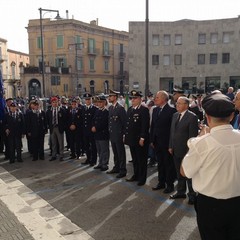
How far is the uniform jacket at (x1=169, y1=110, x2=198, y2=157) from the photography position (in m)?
5.58

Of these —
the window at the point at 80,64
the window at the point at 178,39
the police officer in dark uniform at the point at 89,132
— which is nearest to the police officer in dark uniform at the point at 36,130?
the police officer in dark uniform at the point at 89,132

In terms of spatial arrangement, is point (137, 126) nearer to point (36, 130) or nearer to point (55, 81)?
point (36, 130)

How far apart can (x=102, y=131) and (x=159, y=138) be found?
2.20 m

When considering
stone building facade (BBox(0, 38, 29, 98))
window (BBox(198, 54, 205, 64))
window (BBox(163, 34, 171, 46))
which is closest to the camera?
window (BBox(163, 34, 171, 46))

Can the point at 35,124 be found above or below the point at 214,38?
below

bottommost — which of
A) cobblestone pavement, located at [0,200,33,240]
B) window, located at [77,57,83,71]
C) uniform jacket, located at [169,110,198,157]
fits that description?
cobblestone pavement, located at [0,200,33,240]

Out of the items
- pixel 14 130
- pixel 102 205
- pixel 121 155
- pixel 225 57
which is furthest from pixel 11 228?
pixel 225 57

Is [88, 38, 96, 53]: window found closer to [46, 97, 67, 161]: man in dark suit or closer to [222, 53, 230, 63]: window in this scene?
[222, 53, 230, 63]: window

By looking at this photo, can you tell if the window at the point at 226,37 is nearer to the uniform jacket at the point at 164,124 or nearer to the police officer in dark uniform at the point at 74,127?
the police officer in dark uniform at the point at 74,127

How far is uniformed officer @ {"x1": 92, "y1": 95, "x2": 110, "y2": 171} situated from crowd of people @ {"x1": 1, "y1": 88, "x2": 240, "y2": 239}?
15mm

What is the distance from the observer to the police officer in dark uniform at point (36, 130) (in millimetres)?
10039

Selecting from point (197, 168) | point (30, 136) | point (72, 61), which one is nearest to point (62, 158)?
point (30, 136)

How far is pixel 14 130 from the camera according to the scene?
A: 9781 mm

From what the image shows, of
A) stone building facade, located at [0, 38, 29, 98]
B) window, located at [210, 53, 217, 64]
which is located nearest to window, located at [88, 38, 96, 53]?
stone building facade, located at [0, 38, 29, 98]
